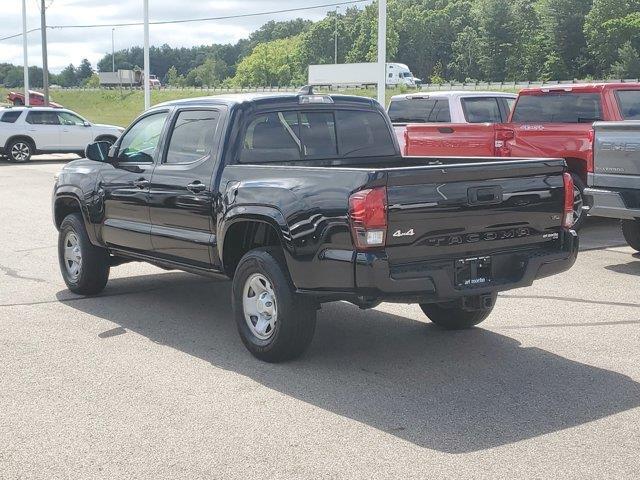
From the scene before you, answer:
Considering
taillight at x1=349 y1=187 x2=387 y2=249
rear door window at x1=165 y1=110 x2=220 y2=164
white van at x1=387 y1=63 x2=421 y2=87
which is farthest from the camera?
white van at x1=387 y1=63 x2=421 y2=87

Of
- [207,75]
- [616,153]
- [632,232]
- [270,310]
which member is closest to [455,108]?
[632,232]

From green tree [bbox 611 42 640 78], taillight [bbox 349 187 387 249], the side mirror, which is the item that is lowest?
taillight [bbox 349 187 387 249]

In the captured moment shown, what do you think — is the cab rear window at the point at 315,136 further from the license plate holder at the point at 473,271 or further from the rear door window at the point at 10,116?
the rear door window at the point at 10,116

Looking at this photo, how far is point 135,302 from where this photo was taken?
8.45 meters

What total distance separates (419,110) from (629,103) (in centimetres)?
490

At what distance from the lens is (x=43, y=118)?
28578 mm

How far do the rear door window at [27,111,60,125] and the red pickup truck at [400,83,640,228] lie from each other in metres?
17.6

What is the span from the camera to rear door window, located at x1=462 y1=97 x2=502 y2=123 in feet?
53.0

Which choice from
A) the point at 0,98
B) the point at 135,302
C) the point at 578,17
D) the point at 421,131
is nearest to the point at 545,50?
the point at 578,17

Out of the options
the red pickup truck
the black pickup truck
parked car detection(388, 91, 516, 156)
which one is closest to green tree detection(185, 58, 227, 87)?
parked car detection(388, 91, 516, 156)

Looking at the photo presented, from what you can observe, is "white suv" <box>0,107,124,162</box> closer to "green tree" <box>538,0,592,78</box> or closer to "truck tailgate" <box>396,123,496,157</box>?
"truck tailgate" <box>396,123,496,157</box>

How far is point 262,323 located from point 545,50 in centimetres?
11990

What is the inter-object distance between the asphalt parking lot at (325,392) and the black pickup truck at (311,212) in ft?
1.50

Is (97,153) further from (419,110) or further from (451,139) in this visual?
(419,110)
